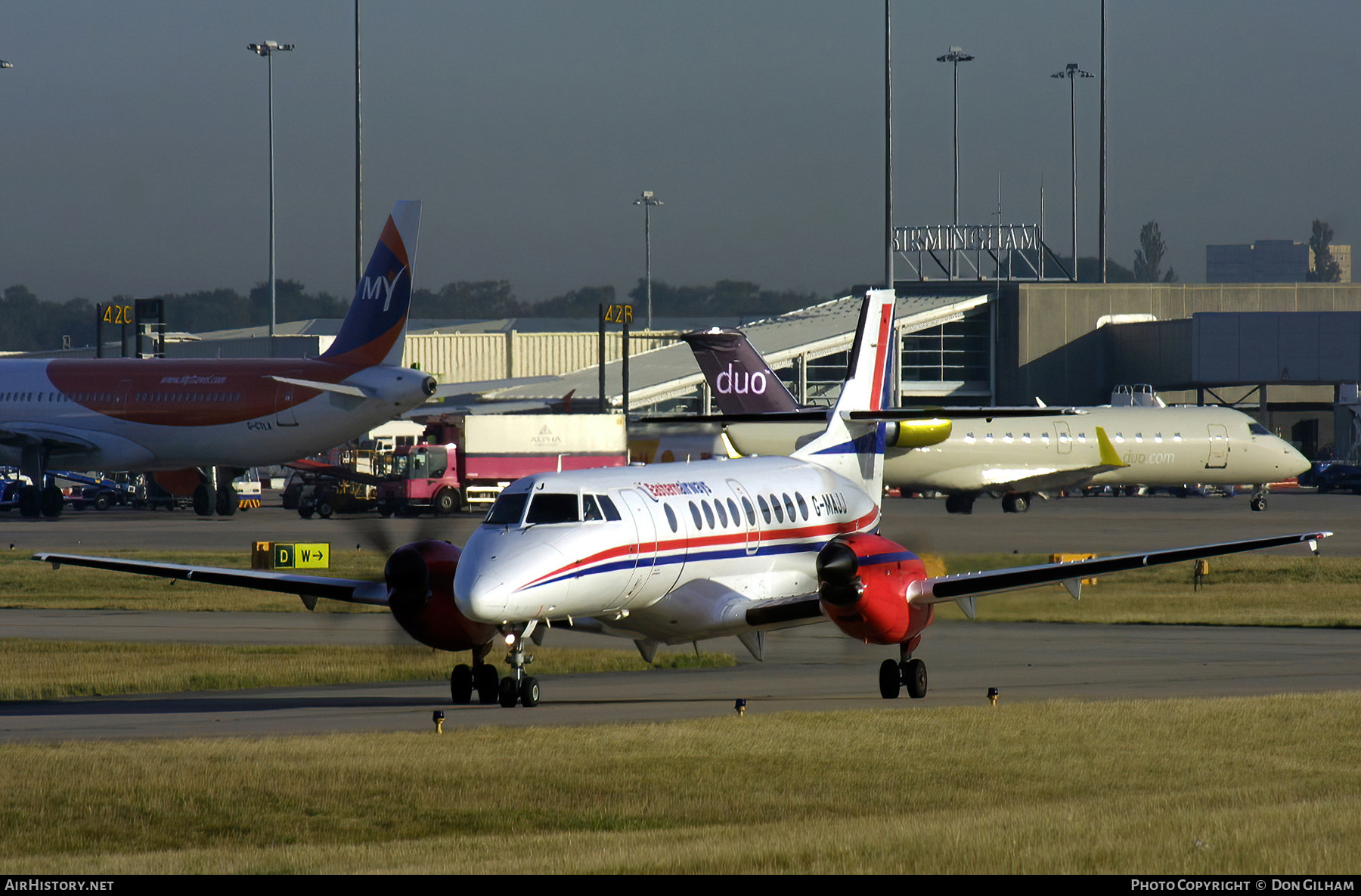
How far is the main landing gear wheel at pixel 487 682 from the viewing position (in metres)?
20.4

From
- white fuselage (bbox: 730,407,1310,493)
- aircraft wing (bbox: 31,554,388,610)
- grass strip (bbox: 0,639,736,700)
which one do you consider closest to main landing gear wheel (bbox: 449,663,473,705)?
aircraft wing (bbox: 31,554,388,610)

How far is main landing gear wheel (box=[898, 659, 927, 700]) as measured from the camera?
20875 mm

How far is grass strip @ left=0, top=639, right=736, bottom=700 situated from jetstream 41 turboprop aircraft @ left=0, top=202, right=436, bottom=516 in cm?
2675

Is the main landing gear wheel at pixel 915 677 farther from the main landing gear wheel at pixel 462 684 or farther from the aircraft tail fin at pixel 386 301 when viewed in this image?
the aircraft tail fin at pixel 386 301

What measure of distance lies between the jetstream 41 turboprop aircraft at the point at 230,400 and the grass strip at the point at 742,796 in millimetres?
37566

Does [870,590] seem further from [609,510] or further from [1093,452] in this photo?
[1093,452]

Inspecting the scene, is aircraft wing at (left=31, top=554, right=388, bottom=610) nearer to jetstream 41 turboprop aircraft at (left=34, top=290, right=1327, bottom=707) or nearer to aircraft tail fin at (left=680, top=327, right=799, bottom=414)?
jetstream 41 turboprop aircraft at (left=34, top=290, right=1327, bottom=707)

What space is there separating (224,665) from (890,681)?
10.7 metres

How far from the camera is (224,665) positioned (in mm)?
25172

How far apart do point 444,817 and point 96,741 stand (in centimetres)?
563

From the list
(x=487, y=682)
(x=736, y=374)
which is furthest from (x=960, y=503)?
(x=487, y=682)

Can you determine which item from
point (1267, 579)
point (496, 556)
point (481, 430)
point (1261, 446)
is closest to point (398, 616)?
point (496, 556)

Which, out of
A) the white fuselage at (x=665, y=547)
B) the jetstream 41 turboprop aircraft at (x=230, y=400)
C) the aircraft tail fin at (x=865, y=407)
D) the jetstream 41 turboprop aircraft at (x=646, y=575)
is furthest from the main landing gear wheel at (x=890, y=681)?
the jetstream 41 turboprop aircraft at (x=230, y=400)

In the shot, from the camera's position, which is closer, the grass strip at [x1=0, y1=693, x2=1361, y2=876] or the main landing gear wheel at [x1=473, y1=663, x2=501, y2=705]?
the grass strip at [x1=0, y1=693, x2=1361, y2=876]
